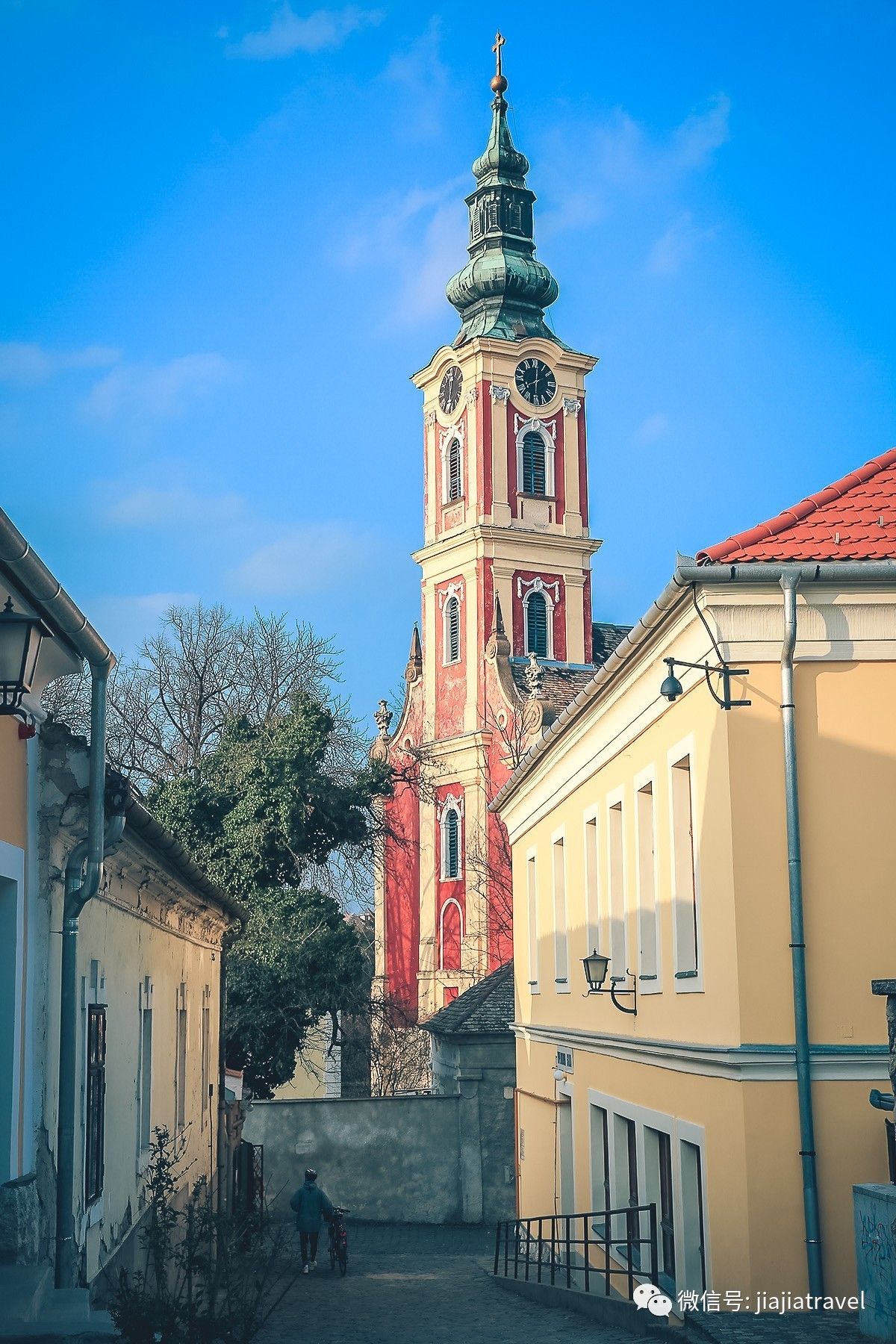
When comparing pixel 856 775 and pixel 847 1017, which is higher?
pixel 856 775

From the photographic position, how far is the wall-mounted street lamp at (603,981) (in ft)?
46.6

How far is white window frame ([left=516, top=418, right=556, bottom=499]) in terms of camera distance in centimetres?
5462

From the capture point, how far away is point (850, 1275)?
33.8ft

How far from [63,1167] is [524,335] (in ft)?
165

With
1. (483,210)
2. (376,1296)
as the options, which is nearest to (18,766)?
(376,1296)

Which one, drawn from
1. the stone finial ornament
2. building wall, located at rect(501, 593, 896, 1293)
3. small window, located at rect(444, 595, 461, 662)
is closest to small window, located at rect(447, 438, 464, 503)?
small window, located at rect(444, 595, 461, 662)

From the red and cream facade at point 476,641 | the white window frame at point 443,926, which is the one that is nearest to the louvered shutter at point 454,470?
the red and cream facade at point 476,641

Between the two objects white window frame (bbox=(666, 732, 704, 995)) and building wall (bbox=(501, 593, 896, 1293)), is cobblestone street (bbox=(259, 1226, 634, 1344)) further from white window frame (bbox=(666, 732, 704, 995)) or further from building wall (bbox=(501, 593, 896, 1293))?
white window frame (bbox=(666, 732, 704, 995))

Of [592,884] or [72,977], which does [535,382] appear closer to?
[592,884]

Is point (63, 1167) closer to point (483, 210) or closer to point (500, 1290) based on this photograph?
point (500, 1290)

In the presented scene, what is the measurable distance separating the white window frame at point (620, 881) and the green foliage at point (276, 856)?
13.5 metres

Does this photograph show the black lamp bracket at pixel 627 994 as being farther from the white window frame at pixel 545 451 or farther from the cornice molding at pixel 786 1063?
the white window frame at pixel 545 451

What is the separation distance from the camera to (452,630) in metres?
53.7

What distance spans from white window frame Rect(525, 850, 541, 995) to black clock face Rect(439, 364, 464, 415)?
35.5 meters
